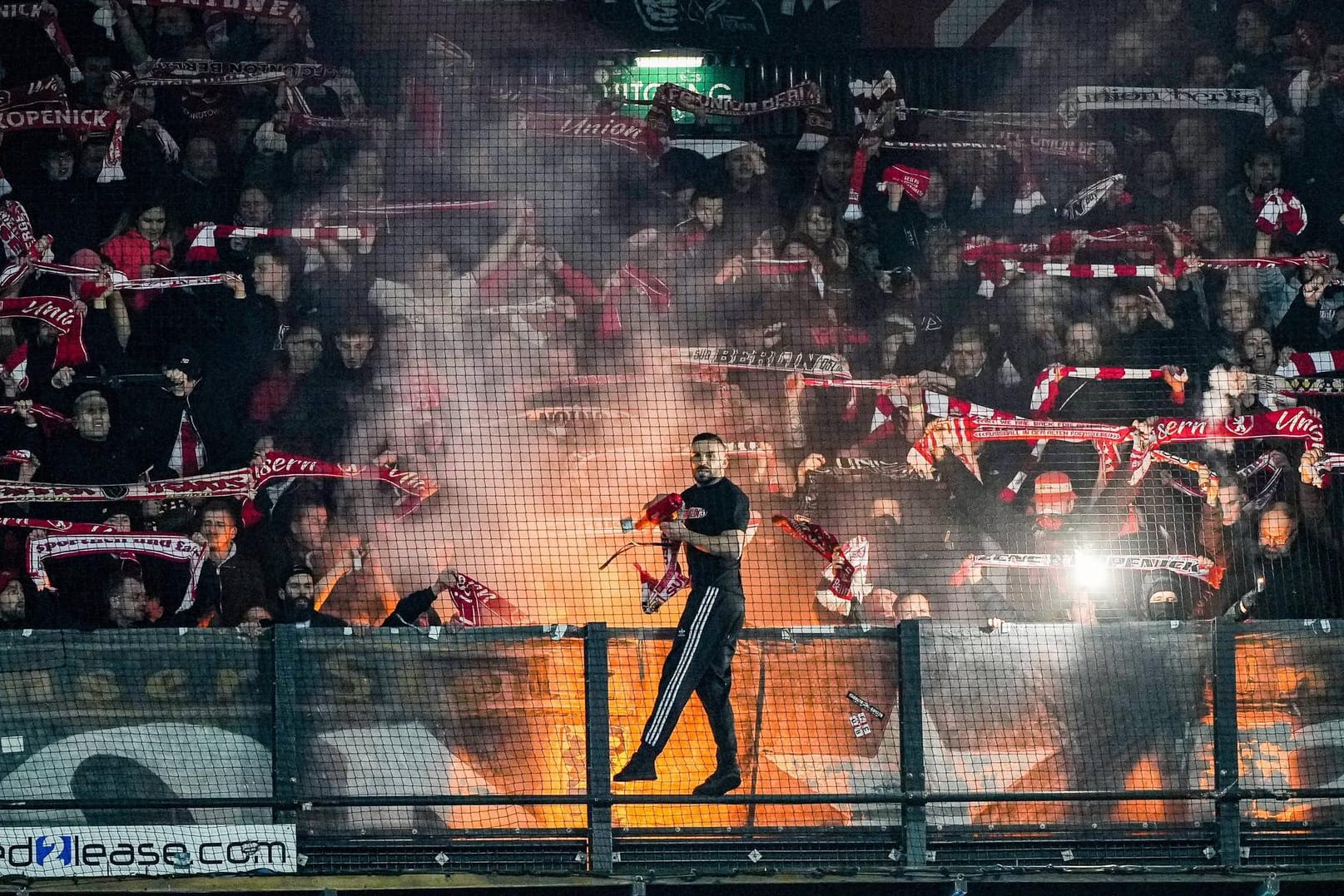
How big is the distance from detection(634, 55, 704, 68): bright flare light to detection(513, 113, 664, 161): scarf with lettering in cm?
48

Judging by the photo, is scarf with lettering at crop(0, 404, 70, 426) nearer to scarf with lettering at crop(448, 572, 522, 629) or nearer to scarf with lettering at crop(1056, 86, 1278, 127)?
scarf with lettering at crop(448, 572, 522, 629)

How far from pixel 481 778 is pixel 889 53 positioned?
6.02 m

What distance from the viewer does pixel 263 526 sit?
9.34 meters

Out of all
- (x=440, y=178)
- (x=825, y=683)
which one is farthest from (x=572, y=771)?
(x=440, y=178)

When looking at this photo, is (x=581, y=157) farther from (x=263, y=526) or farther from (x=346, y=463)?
(x=263, y=526)

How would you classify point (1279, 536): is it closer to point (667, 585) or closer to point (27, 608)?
point (667, 585)

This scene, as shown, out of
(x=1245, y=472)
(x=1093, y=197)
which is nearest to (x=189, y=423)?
(x=1093, y=197)

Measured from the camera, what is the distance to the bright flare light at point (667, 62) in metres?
10.4

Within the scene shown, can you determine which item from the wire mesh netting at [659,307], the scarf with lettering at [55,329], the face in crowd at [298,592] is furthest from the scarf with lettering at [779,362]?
the scarf with lettering at [55,329]

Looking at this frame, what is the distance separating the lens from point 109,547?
367 inches

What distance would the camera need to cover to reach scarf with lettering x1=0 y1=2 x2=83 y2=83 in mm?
10242

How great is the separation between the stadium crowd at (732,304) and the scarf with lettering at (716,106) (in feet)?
0.91

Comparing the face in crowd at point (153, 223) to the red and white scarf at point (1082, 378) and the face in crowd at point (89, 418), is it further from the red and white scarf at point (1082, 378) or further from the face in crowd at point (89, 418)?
the red and white scarf at point (1082, 378)

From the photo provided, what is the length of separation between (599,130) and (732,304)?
5.37 feet
